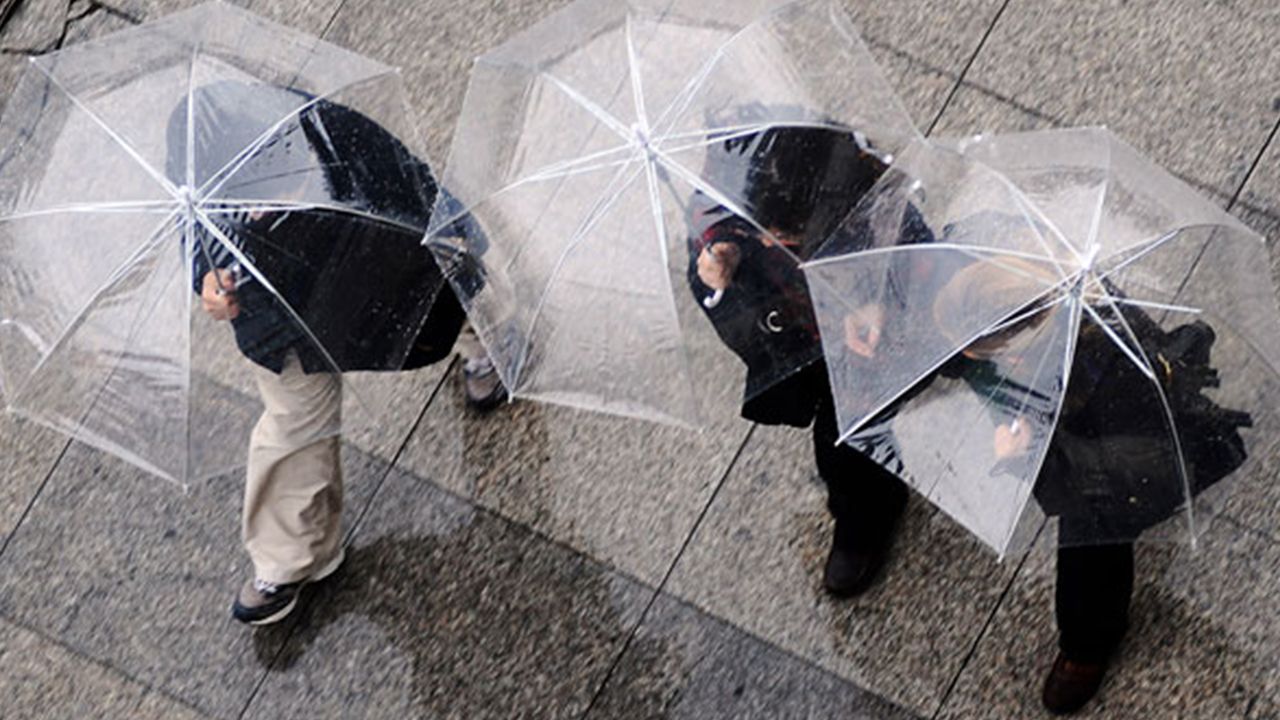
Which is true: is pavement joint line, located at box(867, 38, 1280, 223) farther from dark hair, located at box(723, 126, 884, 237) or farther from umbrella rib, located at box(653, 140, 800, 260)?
umbrella rib, located at box(653, 140, 800, 260)

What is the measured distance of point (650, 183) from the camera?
172 inches

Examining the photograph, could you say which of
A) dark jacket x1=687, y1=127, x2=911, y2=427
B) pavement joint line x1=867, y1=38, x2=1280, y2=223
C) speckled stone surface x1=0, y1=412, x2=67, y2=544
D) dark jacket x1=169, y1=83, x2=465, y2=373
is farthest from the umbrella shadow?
pavement joint line x1=867, y1=38, x2=1280, y2=223

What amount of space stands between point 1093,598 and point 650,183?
1786 mm

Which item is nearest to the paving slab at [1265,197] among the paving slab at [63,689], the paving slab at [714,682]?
the paving slab at [714,682]

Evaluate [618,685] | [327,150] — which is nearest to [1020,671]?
[618,685]

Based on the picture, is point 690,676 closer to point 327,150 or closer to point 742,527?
point 742,527

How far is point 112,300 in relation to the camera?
177 inches

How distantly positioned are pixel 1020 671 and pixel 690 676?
0.97 metres

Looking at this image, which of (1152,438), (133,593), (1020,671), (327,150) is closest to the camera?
(1152,438)

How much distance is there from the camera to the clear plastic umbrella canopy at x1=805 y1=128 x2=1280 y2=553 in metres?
4.19

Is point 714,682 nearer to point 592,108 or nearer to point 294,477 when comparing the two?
point 294,477

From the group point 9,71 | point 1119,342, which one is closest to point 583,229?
point 1119,342

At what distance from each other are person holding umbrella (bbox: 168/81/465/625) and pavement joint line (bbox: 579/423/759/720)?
3.71ft

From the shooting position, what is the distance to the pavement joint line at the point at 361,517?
5.66 metres
